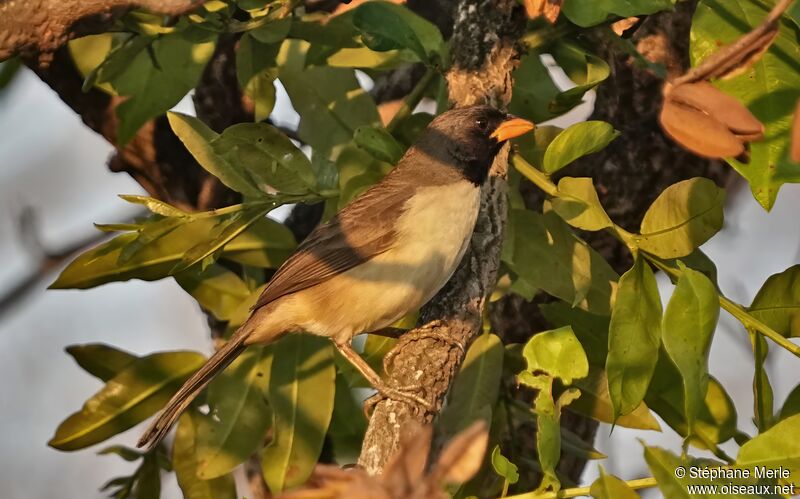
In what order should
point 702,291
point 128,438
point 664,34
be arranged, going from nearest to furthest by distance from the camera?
point 702,291 < point 664,34 < point 128,438

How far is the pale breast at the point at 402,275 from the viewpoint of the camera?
3531 mm

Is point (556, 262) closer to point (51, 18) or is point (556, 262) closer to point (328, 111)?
point (328, 111)

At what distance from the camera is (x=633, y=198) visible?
4.50 m

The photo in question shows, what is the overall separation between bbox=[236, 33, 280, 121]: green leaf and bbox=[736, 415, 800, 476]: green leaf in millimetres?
2038

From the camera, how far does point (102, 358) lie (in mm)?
3828

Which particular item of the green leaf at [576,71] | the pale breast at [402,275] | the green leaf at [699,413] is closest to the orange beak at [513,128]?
the green leaf at [576,71]

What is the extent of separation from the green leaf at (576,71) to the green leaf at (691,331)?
82 centimetres

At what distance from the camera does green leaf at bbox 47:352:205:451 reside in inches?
144

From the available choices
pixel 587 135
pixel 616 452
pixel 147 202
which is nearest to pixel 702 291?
pixel 587 135

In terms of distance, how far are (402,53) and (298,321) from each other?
108 centimetres

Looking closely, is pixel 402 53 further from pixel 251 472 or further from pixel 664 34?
pixel 251 472

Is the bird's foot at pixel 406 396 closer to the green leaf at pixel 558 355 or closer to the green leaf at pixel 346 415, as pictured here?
the green leaf at pixel 558 355

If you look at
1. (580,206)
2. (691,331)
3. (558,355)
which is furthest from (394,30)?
(691,331)

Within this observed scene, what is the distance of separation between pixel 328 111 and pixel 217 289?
0.74 meters
